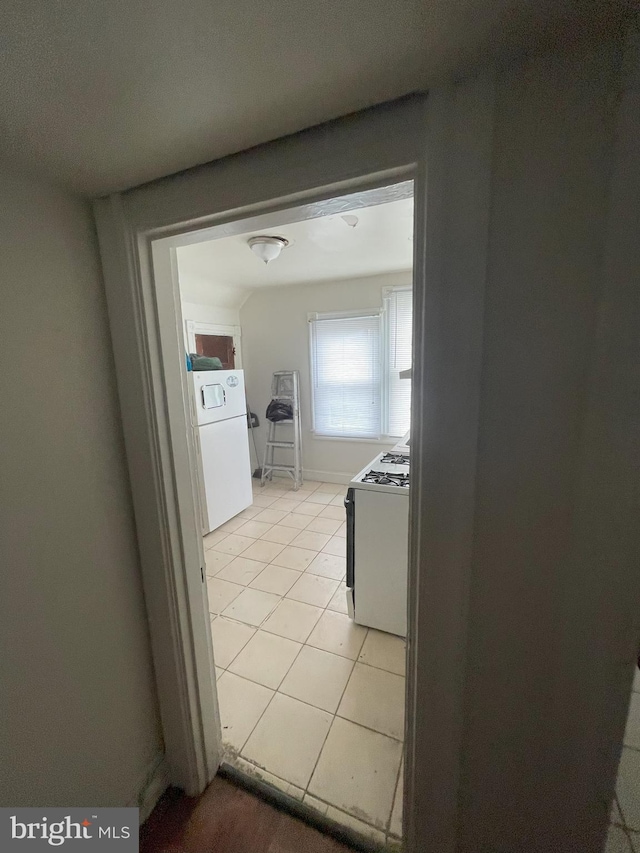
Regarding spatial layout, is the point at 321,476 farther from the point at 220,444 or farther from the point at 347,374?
the point at 220,444

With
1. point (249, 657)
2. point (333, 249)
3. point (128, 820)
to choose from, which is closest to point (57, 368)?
point (128, 820)

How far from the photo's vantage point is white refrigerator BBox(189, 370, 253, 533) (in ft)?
9.91

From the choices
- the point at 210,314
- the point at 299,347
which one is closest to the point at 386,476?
the point at 299,347

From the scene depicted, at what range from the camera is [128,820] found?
1.09 meters

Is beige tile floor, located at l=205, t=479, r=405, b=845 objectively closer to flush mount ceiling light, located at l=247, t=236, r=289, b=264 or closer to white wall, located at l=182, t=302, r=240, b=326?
flush mount ceiling light, located at l=247, t=236, r=289, b=264

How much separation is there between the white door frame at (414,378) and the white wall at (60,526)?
0.23 feet

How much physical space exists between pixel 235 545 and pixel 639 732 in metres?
2.71

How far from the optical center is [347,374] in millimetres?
4137

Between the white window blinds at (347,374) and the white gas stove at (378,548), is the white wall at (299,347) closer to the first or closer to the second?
the white window blinds at (347,374)

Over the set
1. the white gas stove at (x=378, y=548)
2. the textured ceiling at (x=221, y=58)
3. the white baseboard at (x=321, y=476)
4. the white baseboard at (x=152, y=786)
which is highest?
the textured ceiling at (x=221, y=58)

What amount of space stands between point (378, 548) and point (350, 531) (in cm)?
20

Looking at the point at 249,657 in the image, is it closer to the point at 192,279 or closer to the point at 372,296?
the point at 192,279

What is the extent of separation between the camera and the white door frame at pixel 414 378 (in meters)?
0.66

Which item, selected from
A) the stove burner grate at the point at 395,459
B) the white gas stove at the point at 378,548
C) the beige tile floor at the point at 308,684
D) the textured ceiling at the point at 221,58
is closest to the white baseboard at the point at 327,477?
the beige tile floor at the point at 308,684
